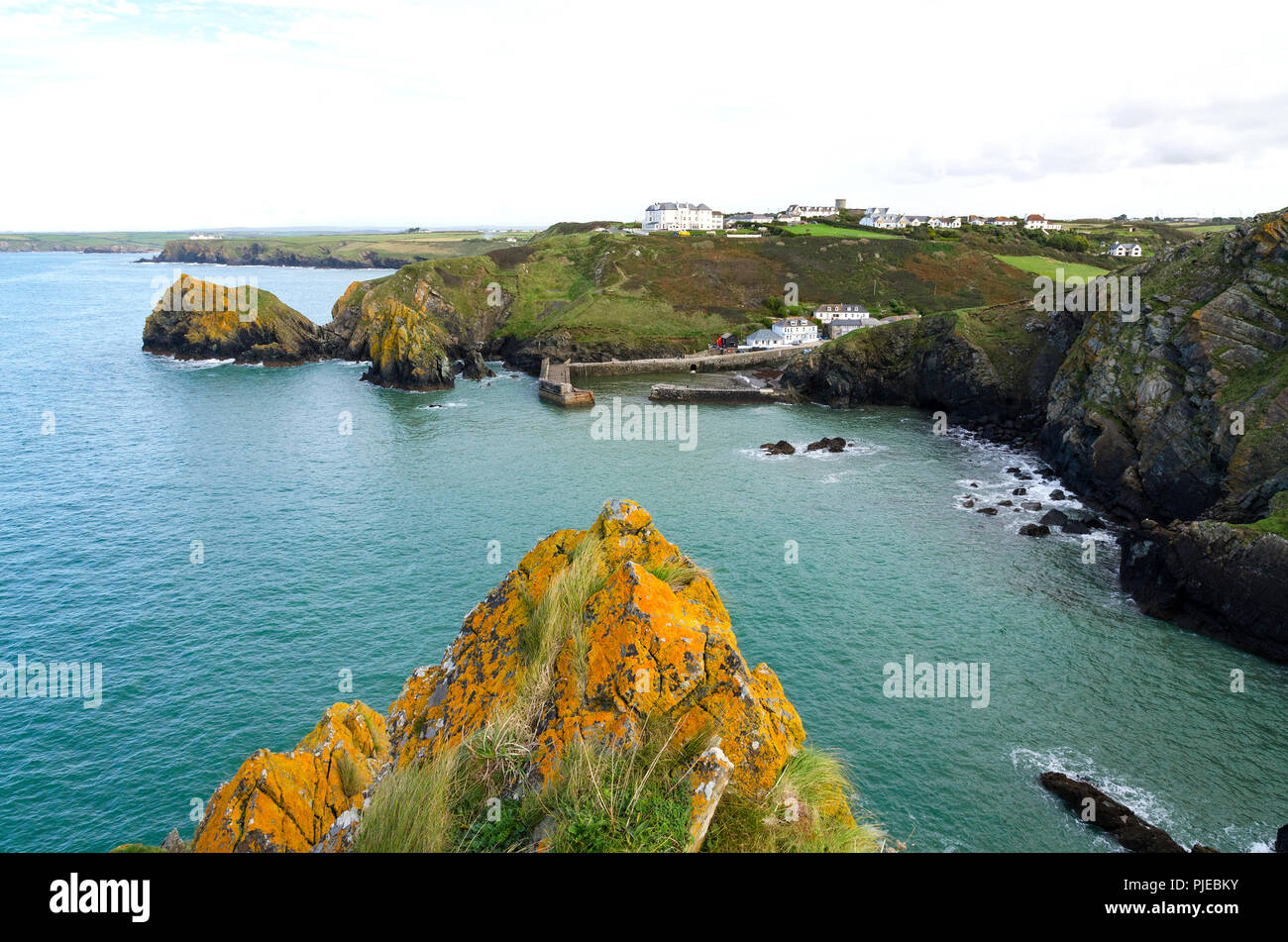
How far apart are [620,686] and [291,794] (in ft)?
24.2

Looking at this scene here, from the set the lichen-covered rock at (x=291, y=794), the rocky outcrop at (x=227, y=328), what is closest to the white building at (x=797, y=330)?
the rocky outcrop at (x=227, y=328)

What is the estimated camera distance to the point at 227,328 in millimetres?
95750

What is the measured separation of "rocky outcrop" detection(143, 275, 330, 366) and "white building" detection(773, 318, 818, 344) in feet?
223

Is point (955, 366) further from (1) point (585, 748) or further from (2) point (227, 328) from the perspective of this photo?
(2) point (227, 328)

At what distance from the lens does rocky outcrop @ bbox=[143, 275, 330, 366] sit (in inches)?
3743

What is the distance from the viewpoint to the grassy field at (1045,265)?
120 m

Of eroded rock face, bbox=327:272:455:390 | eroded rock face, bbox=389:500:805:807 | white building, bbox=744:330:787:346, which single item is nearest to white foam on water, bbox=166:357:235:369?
eroded rock face, bbox=327:272:455:390

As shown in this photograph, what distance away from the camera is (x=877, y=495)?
47469 millimetres

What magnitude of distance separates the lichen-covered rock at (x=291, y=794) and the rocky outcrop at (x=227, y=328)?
94375 mm

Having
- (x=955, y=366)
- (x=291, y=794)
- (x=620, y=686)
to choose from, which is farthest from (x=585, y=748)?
(x=955, y=366)

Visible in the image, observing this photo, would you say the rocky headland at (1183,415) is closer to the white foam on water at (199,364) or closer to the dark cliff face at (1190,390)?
the dark cliff face at (1190,390)

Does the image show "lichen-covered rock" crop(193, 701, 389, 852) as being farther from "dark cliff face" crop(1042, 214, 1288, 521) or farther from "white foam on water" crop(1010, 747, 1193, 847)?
"dark cliff face" crop(1042, 214, 1288, 521)

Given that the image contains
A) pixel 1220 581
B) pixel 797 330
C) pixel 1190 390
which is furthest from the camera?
pixel 797 330
